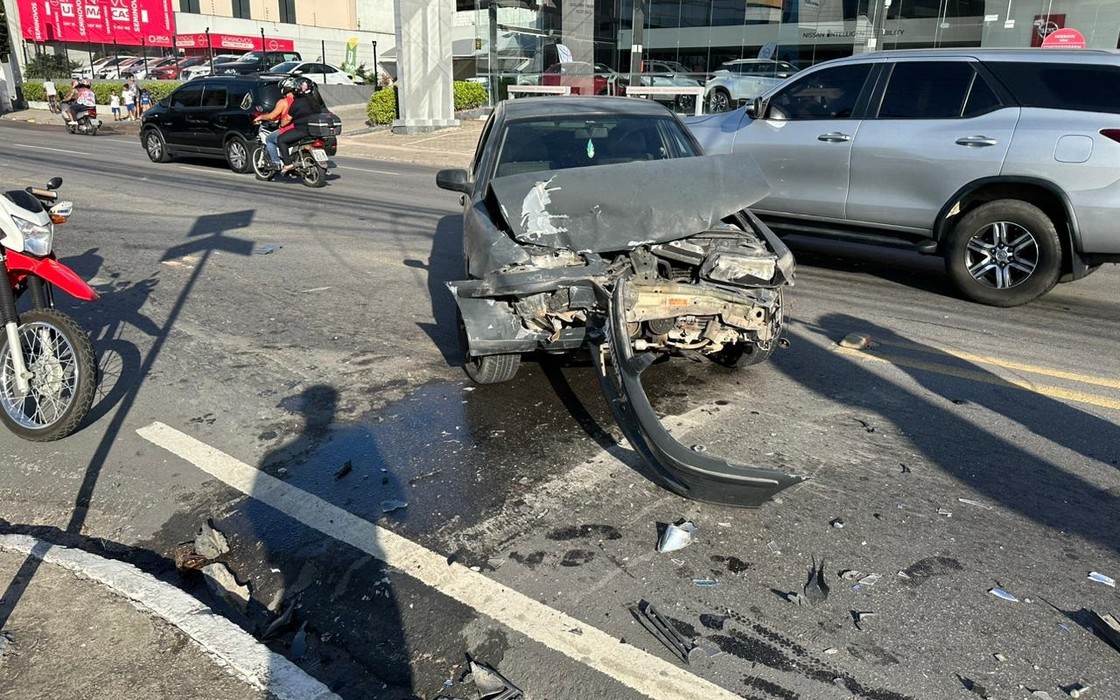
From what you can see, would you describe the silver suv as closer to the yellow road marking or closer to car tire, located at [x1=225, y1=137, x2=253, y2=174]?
the yellow road marking

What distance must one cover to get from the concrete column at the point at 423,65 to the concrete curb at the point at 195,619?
23.2m

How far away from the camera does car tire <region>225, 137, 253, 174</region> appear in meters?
17.1

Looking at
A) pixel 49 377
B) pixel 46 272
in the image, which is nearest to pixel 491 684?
pixel 49 377

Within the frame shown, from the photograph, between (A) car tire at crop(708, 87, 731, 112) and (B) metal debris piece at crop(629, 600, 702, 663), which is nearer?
(B) metal debris piece at crop(629, 600, 702, 663)

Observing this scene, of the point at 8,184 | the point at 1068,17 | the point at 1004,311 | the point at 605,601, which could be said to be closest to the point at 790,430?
the point at 605,601

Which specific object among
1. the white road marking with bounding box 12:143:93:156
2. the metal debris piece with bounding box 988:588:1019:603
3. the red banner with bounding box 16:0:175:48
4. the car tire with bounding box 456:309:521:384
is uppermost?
the red banner with bounding box 16:0:175:48

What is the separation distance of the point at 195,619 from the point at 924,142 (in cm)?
704

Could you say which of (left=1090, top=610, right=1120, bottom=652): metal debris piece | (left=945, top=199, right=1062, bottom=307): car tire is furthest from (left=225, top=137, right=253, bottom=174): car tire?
(left=1090, top=610, right=1120, bottom=652): metal debris piece

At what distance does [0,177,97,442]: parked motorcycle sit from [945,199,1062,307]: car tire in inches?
269

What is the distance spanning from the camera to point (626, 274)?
A: 480 centimetres

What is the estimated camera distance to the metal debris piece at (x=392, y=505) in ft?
12.8

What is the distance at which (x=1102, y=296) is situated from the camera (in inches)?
305

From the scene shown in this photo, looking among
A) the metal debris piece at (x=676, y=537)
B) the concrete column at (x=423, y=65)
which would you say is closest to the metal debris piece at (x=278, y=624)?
the metal debris piece at (x=676, y=537)

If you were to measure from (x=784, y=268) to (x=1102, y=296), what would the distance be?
472 cm
